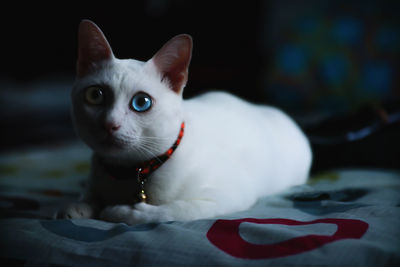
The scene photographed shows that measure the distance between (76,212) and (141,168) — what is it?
18cm

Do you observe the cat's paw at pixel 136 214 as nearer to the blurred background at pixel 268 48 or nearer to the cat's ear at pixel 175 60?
the cat's ear at pixel 175 60

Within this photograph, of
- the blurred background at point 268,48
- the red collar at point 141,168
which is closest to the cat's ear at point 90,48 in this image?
the red collar at point 141,168

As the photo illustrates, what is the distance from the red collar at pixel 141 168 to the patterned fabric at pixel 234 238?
125mm

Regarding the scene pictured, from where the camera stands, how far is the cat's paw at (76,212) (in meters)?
0.78

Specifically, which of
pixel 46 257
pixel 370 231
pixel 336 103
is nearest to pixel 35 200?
pixel 46 257

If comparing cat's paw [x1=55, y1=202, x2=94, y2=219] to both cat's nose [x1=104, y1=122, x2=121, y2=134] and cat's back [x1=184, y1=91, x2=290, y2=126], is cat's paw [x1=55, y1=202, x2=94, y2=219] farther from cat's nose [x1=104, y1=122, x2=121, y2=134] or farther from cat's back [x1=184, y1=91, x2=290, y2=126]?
cat's back [x1=184, y1=91, x2=290, y2=126]

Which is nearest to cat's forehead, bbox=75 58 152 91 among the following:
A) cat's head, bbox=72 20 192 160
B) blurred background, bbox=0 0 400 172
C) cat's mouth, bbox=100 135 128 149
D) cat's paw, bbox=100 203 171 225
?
cat's head, bbox=72 20 192 160

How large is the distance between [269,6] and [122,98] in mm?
2853

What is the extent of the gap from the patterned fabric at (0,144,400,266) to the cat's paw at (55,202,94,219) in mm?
55

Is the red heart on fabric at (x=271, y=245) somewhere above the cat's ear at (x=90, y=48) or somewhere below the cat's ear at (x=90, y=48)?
below

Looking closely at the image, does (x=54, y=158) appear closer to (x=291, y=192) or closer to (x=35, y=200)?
(x=35, y=200)

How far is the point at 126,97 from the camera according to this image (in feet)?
2.32

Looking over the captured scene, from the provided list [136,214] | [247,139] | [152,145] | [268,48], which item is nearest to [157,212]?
[136,214]

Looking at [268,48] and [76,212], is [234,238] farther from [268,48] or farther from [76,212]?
[268,48]
